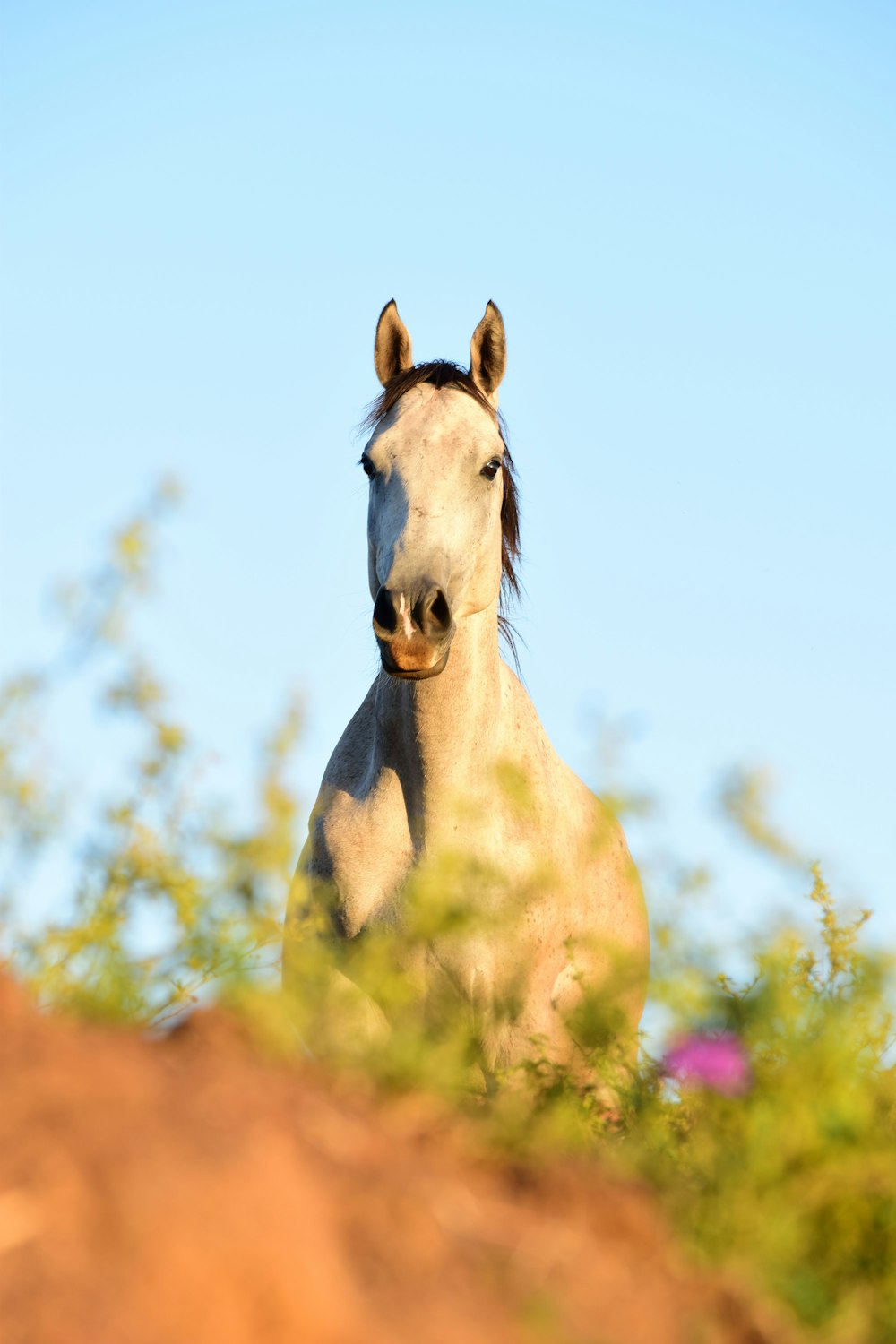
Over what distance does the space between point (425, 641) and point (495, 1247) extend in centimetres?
315

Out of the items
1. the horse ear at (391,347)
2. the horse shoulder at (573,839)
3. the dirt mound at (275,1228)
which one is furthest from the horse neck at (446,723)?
the dirt mound at (275,1228)

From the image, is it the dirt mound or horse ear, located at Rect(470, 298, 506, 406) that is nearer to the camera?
the dirt mound

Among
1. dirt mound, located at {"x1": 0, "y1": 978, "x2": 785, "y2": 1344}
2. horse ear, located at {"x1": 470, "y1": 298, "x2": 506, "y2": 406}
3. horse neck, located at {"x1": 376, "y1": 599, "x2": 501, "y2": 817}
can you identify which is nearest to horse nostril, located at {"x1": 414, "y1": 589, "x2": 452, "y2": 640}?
horse neck, located at {"x1": 376, "y1": 599, "x2": 501, "y2": 817}

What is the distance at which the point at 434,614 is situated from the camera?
4.63 m

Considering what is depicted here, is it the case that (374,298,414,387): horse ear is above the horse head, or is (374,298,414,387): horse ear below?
above

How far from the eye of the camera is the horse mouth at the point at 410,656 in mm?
4555

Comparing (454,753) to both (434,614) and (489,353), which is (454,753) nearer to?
(434,614)

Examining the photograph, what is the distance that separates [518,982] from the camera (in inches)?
179

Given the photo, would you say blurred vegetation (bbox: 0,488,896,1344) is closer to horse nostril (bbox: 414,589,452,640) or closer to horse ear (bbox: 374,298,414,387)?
horse nostril (bbox: 414,589,452,640)

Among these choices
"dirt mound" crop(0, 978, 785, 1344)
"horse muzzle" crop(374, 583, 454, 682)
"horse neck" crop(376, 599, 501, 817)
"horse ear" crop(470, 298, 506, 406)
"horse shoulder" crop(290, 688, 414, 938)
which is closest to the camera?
"dirt mound" crop(0, 978, 785, 1344)

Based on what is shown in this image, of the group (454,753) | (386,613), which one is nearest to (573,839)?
(454,753)

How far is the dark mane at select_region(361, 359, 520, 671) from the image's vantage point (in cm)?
566

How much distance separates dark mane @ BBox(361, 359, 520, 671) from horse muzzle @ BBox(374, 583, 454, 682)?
120 centimetres

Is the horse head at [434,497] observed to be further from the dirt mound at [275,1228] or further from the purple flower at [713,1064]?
the dirt mound at [275,1228]
